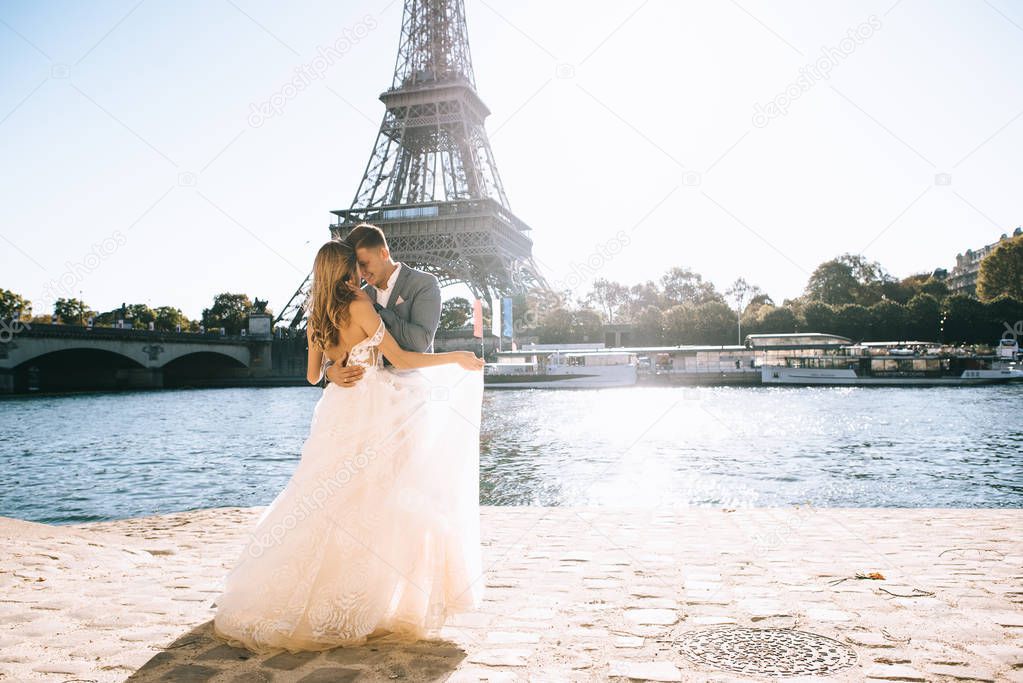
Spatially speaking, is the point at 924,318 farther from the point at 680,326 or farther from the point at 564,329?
the point at 564,329

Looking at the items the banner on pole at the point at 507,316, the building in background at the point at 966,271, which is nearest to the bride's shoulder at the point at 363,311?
the banner on pole at the point at 507,316

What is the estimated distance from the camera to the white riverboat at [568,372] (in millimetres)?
49825

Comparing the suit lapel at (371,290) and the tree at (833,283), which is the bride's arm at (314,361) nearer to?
the suit lapel at (371,290)

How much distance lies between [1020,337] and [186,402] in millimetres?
74249

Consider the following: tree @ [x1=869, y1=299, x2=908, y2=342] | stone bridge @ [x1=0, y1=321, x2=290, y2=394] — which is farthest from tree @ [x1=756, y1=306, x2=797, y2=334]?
stone bridge @ [x1=0, y1=321, x2=290, y2=394]

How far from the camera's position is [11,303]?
212 ft

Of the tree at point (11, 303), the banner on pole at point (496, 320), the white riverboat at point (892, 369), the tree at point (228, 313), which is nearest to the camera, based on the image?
the banner on pole at point (496, 320)

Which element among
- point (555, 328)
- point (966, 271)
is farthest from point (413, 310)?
point (966, 271)

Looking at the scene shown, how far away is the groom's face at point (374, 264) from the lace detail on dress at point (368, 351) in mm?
325

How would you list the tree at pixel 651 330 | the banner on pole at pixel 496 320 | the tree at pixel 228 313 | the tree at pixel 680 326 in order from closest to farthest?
the banner on pole at pixel 496 320, the tree at pixel 680 326, the tree at pixel 651 330, the tree at pixel 228 313

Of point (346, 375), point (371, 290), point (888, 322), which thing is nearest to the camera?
point (346, 375)

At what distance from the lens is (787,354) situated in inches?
2490

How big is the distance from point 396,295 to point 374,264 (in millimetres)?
217

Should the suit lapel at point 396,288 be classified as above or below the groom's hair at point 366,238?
below
